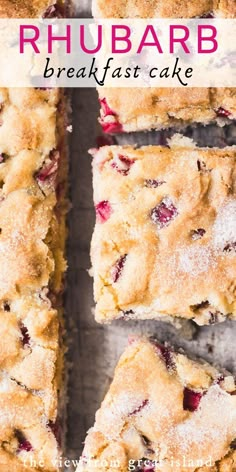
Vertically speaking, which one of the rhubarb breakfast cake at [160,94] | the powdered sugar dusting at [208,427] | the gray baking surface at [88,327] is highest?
the rhubarb breakfast cake at [160,94]

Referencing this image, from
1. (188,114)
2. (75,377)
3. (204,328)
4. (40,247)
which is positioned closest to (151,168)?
(188,114)

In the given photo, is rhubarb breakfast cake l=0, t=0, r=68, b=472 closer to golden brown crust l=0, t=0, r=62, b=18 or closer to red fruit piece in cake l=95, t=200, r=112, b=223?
golden brown crust l=0, t=0, r=62, b=18

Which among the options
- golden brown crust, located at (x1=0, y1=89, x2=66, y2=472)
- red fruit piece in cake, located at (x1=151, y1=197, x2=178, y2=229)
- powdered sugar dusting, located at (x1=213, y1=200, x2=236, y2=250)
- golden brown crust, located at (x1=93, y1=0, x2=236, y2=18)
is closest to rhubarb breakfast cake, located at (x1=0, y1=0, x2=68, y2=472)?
golden brown crust, located at (x1=0, y1=89, x2=66, y2=472)

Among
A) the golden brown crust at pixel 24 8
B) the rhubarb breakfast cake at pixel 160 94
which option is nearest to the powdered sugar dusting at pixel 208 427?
the rhubarb breakfast cake at pixel 160 94

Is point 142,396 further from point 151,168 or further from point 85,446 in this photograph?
point 151,168

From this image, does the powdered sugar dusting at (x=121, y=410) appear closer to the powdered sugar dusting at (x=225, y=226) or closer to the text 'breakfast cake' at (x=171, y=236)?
the text 'breakfast cake' at (x=171, y=236)

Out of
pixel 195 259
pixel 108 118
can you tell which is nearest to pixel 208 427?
pixel 195 259
